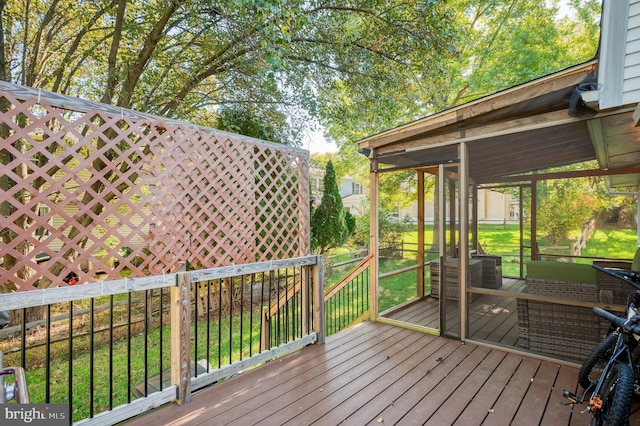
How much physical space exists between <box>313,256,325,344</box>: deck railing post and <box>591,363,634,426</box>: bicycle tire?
237 cm

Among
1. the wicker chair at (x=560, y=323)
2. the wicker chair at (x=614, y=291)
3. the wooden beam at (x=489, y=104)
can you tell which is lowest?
the wicker chair at (x=560, y=323)

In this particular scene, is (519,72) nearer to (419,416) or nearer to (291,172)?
(291,172)

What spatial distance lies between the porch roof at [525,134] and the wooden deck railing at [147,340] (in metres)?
1.98

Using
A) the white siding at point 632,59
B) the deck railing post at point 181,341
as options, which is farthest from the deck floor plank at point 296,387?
the white siding at point 632,59

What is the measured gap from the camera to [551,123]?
119 inches

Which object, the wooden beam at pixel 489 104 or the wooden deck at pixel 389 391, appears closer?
the wooden deck at pixel 389 391

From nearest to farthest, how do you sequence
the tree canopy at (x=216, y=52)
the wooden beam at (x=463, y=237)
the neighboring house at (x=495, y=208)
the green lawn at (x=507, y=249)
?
the wooden beam at (x=463, y=237)
the tree canopy at (x=216, y=52)
the green lawn at (x=507, y=249)
the neighboring house at (x=495, y=208)

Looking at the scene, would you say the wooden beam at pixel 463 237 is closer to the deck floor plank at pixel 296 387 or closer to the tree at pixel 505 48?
the deck floor plank at pixel 296 387

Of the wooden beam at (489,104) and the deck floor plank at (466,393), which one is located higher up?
the wooden beam at (489,104)

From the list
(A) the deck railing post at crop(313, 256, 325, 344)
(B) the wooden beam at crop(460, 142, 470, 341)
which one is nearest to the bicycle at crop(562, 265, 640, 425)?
(B) the wooden beam at crop(460, 142, 470, 341)

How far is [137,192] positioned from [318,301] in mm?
2212

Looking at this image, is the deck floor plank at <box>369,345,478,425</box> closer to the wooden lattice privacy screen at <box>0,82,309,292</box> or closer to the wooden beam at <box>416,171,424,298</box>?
the wooden lattice privacy screen at <box>0,82,309,292</box>

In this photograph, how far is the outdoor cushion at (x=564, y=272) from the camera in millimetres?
3053

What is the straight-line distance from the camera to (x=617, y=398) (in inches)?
70.7
